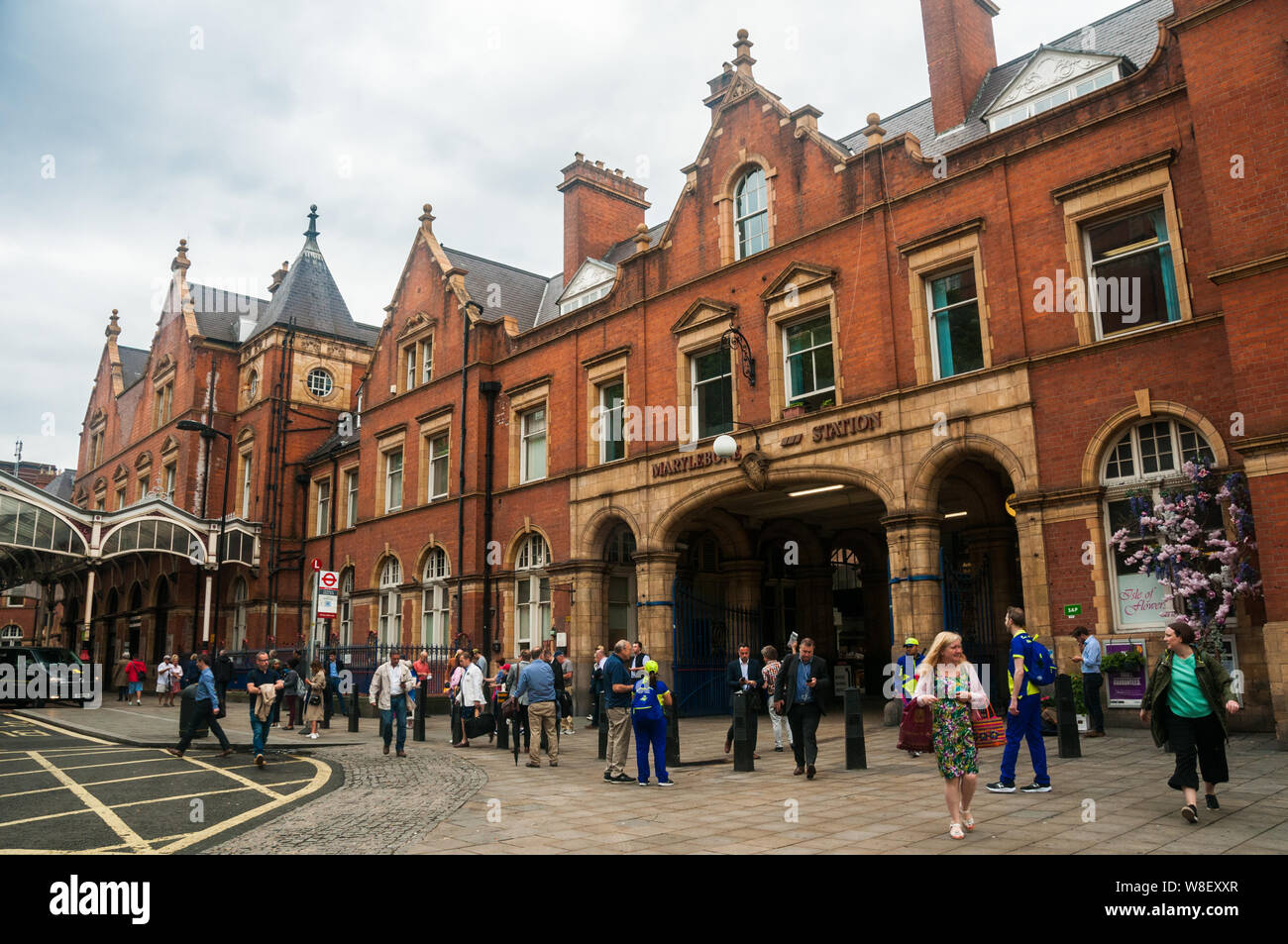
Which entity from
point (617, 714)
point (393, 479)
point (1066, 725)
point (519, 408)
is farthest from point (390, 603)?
point (1066, 725)

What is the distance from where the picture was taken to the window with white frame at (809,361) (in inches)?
798

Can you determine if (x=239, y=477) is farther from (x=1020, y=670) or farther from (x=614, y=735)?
(x=1020, y=670)

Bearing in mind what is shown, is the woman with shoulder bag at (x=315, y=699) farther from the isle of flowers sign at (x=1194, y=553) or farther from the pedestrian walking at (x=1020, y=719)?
the isle of flowers sign at (x=1194, y=553)

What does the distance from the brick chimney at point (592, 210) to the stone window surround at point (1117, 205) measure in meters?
16.8

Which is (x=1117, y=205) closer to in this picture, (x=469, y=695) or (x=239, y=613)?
(x=469, y=695)

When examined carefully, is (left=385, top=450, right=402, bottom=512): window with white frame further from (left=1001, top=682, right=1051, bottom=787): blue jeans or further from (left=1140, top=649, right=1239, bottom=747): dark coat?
(left=1140, top=649, right=1239, bottom=747): dark coat

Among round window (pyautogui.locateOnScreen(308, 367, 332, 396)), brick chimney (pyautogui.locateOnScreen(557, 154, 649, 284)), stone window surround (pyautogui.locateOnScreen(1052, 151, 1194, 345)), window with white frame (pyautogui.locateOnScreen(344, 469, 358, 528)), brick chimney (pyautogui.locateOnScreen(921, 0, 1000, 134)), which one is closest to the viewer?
stone window surround (pyautogui.locateOnScreen(1052, 151, 1194, 345))

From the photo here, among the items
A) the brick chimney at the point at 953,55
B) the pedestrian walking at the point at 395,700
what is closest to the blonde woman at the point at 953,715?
the pedestrian walking at the point at 395,700

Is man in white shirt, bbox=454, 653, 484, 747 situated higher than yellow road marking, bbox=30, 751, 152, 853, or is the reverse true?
man in white shirt, bbox=454, 653, 484, 747

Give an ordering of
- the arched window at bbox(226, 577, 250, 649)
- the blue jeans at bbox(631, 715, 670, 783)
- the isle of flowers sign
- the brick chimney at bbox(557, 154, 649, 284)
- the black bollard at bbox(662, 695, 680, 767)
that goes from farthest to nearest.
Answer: the arched window at bbox(226, 577, 250, 649) → the brick chimney at bbox(557, 154, 649, 284) → the black bollard at bbox(662, 695, 680, 767) → the isle of flowers sign → the blue jeans at bbox(631, 715, 670, 783)

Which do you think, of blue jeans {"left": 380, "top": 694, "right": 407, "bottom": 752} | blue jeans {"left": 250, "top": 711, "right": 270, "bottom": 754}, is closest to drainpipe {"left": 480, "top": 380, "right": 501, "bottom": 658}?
blue jeans {"left": 380, "top": 694, "right": 407, "bottom": 752}

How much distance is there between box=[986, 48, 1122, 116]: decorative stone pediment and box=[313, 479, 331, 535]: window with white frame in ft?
91.0

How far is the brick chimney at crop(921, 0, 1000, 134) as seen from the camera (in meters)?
21.0

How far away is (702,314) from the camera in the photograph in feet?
74.5
